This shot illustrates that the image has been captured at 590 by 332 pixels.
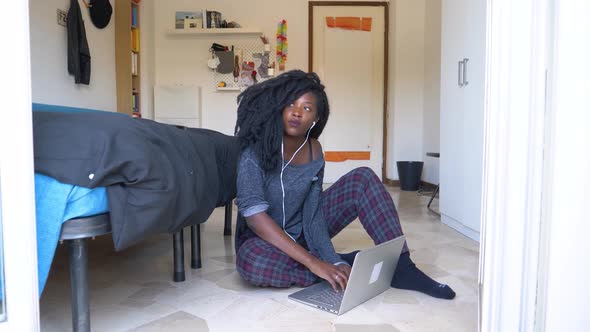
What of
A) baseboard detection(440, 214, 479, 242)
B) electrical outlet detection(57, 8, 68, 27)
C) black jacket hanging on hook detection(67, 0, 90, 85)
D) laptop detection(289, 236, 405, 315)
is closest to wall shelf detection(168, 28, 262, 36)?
black jacket hanging on hook detection(67, 0, 90, 85)

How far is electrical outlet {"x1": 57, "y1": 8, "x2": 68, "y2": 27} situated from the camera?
12.5 feet

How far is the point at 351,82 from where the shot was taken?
5.77 m

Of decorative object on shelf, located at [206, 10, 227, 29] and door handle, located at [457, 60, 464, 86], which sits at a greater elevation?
decorative object on shelf, located at [206, 10, 227, 29]

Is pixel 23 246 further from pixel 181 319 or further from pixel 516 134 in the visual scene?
pixel 516 134

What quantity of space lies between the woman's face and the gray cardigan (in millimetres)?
153

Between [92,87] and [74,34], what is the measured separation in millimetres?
636

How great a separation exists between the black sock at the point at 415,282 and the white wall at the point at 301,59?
11.6ft

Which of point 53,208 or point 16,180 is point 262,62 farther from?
point 16,180

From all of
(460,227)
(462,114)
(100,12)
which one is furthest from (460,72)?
(100,12)

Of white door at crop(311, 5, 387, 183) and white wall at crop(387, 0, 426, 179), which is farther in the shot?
white door at crop(311, 5, 387, 183)

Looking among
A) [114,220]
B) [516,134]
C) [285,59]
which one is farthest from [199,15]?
[516,134]

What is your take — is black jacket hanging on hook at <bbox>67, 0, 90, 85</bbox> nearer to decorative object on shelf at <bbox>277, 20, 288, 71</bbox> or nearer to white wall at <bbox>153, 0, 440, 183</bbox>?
white wall at <bbox>153, 0, 440, 183</bbox>

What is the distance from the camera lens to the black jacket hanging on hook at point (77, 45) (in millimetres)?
3895

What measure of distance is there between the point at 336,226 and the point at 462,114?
53.9 inches
